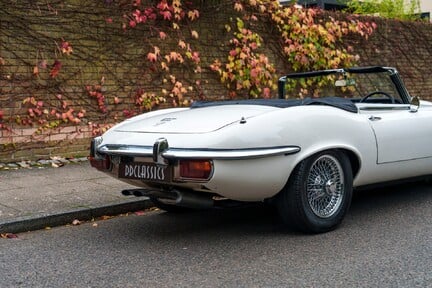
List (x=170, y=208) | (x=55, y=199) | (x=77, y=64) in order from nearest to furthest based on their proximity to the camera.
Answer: (x=170, y=208)
(x=55, y=199)
(x=77, y=64)

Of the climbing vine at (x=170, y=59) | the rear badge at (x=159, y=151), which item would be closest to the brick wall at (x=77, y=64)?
the climbing vine at (x=170, y=59)

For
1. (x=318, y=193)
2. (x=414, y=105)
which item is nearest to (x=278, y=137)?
(x=318, y=193)

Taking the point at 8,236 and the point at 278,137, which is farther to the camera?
the point at 8,236

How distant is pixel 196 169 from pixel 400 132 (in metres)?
2.18

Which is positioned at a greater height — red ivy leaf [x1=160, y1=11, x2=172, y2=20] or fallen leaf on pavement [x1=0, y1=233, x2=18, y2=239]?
red ivy leaf [x1=160, y1=11, x2=172, y2=20]

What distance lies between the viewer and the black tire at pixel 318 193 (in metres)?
4.44

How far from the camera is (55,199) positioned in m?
5.89

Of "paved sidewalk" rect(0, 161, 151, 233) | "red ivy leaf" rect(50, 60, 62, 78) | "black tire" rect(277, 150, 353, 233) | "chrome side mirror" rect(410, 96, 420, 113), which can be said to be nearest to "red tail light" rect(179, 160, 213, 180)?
"black tire" rect(277, 150, 353, 233)

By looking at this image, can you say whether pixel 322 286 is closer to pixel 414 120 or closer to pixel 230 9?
pixel 414 120

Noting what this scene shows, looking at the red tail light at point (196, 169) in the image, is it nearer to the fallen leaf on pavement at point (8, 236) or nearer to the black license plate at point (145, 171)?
the black license plate at point (145, 171)

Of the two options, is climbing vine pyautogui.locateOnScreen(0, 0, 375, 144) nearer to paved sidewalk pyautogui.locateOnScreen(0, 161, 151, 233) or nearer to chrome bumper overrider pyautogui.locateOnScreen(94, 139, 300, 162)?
paved sidewalk pyautogui.locateOnScreen(0, 161, 151, 233)

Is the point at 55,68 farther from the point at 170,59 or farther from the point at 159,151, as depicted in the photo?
the point at 159,151

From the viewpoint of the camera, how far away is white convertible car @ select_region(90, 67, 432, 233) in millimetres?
4164

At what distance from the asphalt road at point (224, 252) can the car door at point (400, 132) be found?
0.56 metres
